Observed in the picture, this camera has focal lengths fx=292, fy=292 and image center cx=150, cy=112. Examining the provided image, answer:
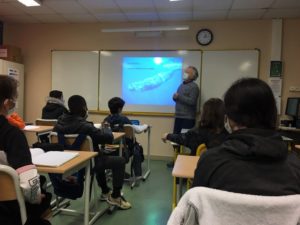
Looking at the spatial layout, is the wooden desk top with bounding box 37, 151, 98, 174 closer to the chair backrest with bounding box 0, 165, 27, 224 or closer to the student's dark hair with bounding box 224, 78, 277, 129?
the chair backrest with bounding box 0, 165, 27, 224

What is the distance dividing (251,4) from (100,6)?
2378 millimetres

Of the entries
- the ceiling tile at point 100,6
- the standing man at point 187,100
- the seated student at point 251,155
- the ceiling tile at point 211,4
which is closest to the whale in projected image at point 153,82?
the standing man at point 187,100

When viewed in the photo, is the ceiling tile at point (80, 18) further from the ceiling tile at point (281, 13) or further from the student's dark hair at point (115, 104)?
the ceiling tile at point (281, 13)

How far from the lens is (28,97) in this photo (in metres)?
6.11

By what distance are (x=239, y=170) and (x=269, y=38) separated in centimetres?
482

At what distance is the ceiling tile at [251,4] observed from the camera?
A: 4324 mm

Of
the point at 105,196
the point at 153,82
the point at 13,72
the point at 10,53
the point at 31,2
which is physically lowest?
the point at 105,196

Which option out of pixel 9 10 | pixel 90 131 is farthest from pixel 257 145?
pixel 9 10

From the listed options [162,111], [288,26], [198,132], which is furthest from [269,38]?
[198,132]

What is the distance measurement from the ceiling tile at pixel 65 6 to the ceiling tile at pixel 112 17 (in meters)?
0.34

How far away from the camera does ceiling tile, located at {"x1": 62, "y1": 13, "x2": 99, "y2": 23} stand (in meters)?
5.29

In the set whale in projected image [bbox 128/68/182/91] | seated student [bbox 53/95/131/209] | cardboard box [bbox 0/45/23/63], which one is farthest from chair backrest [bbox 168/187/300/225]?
cardboard box [bbox 0/45/23/63]

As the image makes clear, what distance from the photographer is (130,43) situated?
220 inches

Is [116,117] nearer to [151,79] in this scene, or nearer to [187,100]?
[187,100]
